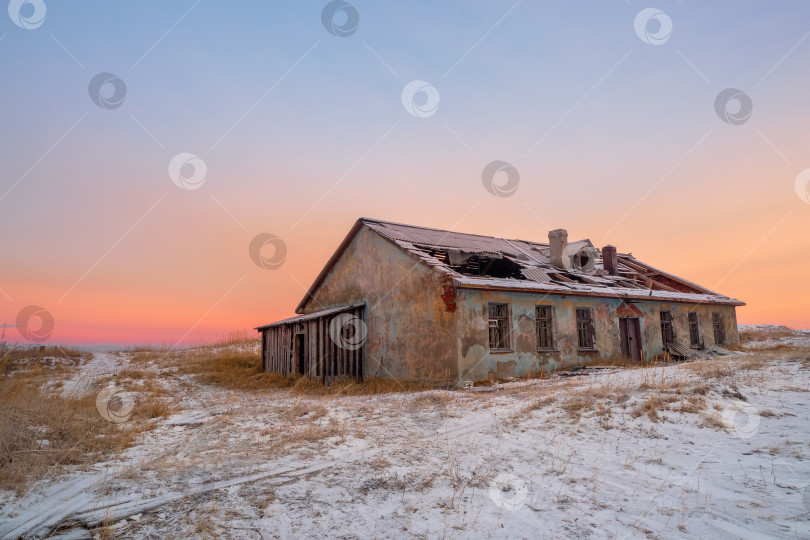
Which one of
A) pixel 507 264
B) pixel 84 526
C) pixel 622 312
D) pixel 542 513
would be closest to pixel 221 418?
pixel 84 526

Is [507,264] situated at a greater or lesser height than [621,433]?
greater

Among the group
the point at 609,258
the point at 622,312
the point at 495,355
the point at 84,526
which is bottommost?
the point at 84,526

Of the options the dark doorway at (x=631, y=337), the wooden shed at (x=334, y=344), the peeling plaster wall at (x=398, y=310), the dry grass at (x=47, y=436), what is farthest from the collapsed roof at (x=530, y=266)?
the dry grass at (x=47, y=436)

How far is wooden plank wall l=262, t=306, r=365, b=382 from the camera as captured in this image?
15016mm

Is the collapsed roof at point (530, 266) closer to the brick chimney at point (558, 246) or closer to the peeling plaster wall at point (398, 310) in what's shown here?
the brick chimney at point (558, 246)

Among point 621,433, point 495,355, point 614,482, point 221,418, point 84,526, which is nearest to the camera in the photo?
point 84,526

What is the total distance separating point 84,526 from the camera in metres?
3.71

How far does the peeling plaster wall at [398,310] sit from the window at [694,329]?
13.3m

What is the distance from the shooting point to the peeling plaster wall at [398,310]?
12406 millimetres

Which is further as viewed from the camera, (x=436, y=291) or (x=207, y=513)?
(x=436, y=291)

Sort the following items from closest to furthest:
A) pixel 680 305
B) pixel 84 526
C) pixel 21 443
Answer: pixel 84 526, pixel 21 443, pixel 680 305

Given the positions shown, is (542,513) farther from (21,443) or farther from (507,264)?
(507,264)

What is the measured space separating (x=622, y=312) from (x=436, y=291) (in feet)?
26.6

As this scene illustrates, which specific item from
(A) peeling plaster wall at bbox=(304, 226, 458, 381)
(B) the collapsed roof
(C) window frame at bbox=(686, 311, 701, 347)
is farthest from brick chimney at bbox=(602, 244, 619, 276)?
(A) peeling plaster wall at bbox=(304, 226, 458, 381)
